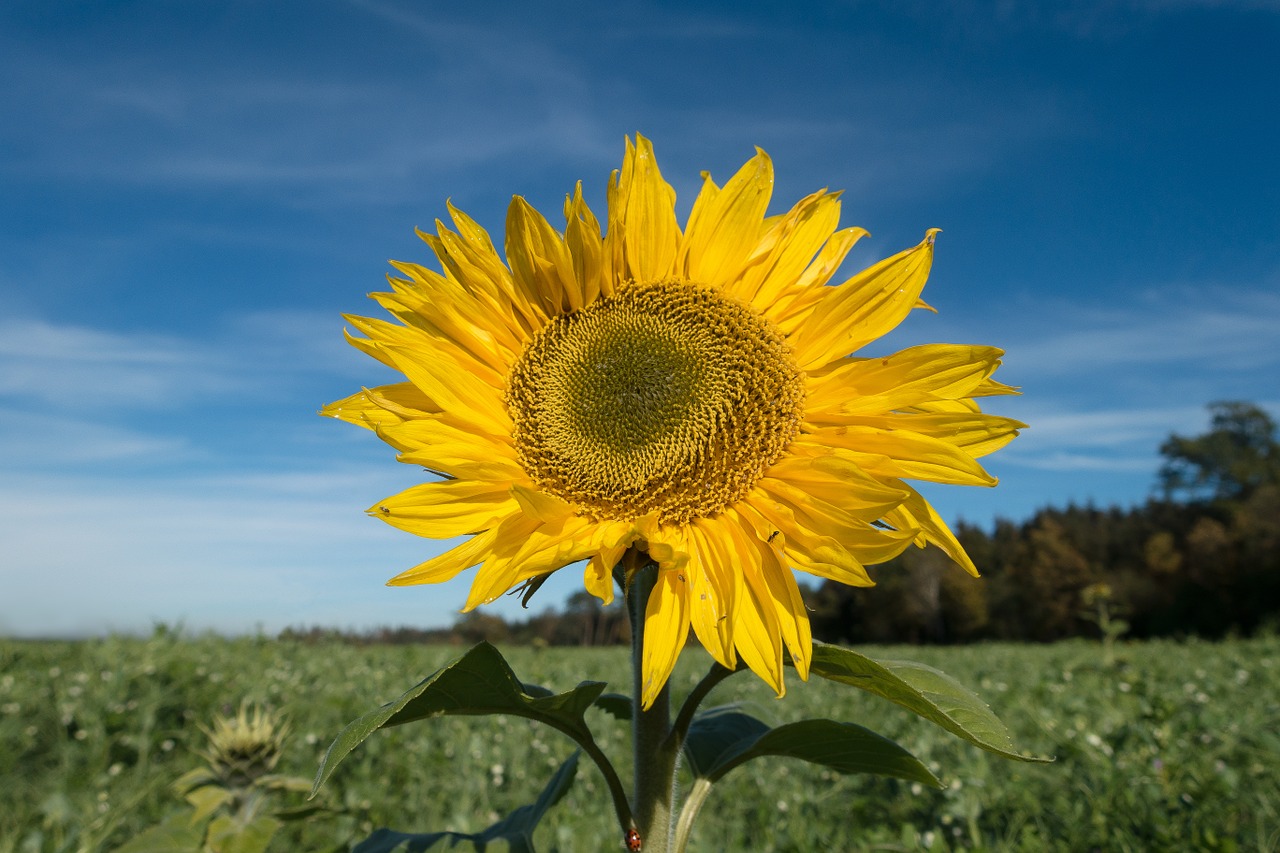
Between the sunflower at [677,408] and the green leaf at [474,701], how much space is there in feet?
0.44

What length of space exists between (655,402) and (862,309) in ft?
1.47

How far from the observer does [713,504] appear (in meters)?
1.61

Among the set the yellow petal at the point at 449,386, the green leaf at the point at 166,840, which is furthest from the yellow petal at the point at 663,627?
the green leaf at the point at 166,840

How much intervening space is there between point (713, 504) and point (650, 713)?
1.39ft

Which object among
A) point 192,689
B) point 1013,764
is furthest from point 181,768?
point 1013,764

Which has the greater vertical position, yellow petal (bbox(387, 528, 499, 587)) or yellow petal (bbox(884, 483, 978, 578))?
yellow petal (bbox(884, 483, 978, 578))

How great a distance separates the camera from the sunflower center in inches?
64.6

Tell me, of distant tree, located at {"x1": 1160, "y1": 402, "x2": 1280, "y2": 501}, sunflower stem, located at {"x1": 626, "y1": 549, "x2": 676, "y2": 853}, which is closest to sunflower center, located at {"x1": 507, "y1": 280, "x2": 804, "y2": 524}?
sunflower stem, located at {"x1": 626, "y1": 549, "x2": 676, "y2": 853}

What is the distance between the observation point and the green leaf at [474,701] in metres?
1.34

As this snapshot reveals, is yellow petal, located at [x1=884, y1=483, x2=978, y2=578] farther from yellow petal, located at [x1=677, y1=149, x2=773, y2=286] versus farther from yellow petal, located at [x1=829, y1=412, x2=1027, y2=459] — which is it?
yellow petal, located at [x1=677, y1=149, x2=773, y2=286]

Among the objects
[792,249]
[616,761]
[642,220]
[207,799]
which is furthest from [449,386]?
[616,761]

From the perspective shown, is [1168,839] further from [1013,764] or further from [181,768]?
[181,768]

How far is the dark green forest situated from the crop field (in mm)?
31426

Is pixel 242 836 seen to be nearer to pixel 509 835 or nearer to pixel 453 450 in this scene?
pixel 509 835
